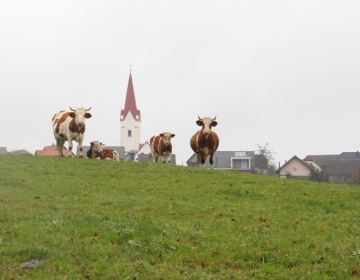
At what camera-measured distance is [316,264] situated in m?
7.88

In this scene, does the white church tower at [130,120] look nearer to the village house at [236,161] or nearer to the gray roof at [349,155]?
the village house at [236,161]

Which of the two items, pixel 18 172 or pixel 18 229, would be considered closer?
pixel 18 229

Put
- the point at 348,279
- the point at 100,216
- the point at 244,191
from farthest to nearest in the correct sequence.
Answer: the point at 244,191 < the point at 100,216 < the point at 348,279

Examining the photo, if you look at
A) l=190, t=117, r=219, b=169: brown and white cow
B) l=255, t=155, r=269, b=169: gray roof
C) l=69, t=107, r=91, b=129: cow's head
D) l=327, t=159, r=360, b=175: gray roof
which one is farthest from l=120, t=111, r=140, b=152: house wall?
l=190, t=117, r=219, b=169: brown and white cow

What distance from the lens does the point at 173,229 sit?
384 inches

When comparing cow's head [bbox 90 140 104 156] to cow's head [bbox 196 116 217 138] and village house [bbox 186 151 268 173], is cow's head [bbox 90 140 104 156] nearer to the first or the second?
cow's head [bbox 196 116 217 138]

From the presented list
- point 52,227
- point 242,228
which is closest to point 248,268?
point 242,228

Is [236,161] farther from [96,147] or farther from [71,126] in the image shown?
[71,126]

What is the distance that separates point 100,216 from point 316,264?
528 cm

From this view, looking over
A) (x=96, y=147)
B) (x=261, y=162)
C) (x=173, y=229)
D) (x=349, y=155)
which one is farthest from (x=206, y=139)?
(x=349, y=155)

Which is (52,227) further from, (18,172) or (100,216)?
(18,172)

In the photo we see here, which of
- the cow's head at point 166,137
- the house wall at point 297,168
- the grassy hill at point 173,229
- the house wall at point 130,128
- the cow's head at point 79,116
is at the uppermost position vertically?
the house wall at point 130,128

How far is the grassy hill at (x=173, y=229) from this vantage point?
7.42 metres

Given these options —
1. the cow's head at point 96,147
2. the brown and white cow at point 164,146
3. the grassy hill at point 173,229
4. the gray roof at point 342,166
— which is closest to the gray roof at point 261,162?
the gray roof at point 342,166
